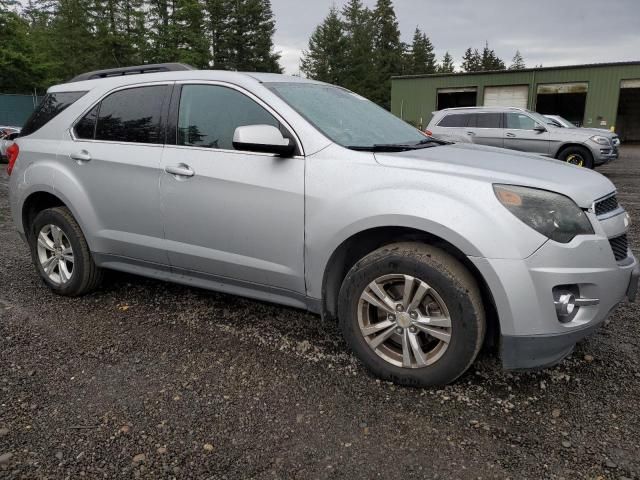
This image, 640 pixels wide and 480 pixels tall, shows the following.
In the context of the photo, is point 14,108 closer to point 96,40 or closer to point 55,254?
point 96,40

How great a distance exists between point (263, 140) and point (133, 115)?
1.38 metres

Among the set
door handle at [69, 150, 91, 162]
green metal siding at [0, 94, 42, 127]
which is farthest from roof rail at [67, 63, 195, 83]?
green metal siding at [0, 94, 42, 127]

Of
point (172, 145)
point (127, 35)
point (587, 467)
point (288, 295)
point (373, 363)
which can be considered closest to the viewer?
point (587, 467)

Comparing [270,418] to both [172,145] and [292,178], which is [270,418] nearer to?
[292,178]

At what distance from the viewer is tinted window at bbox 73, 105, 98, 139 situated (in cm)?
385

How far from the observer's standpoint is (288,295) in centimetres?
312

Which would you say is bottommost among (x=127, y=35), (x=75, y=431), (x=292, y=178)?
(x=75, y=431)

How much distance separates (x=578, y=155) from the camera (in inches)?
528

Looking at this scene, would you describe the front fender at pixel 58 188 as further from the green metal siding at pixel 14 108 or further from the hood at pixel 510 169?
the green metal siding at pixel 14 108

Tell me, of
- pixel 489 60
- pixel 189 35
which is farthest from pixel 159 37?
pixel 489 60

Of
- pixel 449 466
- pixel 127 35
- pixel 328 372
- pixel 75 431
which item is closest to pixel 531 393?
pixel 449 466

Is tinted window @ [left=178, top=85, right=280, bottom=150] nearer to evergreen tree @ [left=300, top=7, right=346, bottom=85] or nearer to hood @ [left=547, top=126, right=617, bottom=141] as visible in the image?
hood @ [left=547, top=126, right=617, bottom=141]

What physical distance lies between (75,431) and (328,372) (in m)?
1.34

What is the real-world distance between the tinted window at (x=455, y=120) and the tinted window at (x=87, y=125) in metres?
12.4
